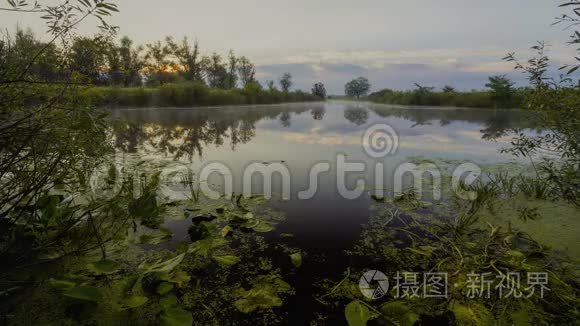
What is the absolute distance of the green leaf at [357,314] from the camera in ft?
5.38

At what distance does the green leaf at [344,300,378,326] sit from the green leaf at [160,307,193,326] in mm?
889

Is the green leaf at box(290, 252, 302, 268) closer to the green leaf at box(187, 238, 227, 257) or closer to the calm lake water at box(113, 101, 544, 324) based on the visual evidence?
the calm lake water at box(113, 101, 544, 324)

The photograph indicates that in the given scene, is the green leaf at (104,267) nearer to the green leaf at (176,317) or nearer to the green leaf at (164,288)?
the green leaf at (164,288)

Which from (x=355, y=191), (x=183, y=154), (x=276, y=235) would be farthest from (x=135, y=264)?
(x=183, y=154)

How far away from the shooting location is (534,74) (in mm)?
2734

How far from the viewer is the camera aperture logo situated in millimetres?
1946

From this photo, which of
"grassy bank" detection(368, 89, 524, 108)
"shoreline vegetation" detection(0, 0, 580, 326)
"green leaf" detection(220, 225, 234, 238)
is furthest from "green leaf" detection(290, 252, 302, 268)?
"grassy bank" detection(368, 89, 524, 108)

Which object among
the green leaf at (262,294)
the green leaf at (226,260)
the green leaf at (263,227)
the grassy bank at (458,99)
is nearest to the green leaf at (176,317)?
the green leaf at (262,294)

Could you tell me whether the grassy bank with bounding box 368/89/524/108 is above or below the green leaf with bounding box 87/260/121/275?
above

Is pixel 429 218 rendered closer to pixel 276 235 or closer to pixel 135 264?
pixel 276 235

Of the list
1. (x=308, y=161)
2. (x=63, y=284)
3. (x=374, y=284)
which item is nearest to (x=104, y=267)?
(x=63, y=284)

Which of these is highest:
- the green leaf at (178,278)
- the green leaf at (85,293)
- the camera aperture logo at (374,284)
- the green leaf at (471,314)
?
the green leaf at (85,293)

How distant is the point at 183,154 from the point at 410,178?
4604 millimetres

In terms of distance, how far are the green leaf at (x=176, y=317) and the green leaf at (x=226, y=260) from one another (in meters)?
0.61
